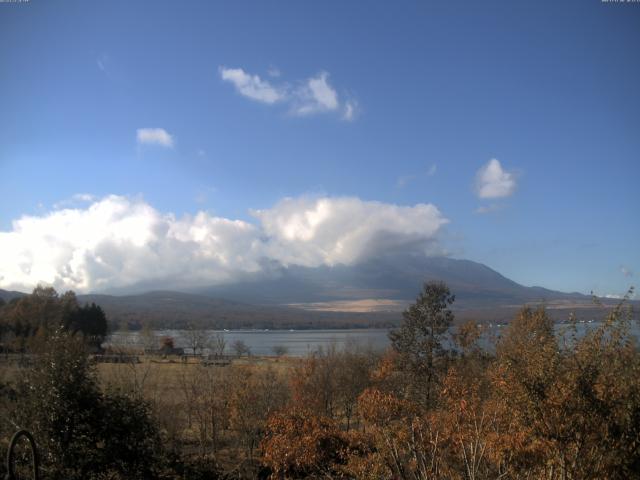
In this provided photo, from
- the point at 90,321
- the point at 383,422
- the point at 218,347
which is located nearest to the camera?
the point at 383,422

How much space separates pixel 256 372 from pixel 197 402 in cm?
509

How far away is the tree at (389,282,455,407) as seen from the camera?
1259 inches

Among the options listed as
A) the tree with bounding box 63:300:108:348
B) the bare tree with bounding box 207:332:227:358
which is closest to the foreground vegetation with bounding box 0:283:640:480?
the bare tree with bounding box 207:332:227:358

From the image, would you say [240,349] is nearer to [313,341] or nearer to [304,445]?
[313,341]

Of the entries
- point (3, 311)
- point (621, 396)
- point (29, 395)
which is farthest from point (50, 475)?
point (3, 311)

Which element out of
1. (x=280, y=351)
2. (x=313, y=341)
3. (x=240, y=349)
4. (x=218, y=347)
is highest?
(x=218, y=347)

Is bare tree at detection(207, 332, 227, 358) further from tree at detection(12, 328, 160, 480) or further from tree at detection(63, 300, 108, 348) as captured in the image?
tree at detection(12, 328, 160, 480)

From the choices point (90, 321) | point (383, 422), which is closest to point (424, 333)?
point (383, 422)

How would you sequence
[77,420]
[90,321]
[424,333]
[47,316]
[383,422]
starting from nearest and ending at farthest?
1. [77,420]
2. [383,422]
3. [424,333]
4. [47,316]
5. [90,321]

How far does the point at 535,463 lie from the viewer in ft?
34.6

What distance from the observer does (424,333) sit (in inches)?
1326

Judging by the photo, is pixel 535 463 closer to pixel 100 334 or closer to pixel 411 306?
pixel 411 306

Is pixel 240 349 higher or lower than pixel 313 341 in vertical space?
higher

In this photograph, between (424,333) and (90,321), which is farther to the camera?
(90,321)
